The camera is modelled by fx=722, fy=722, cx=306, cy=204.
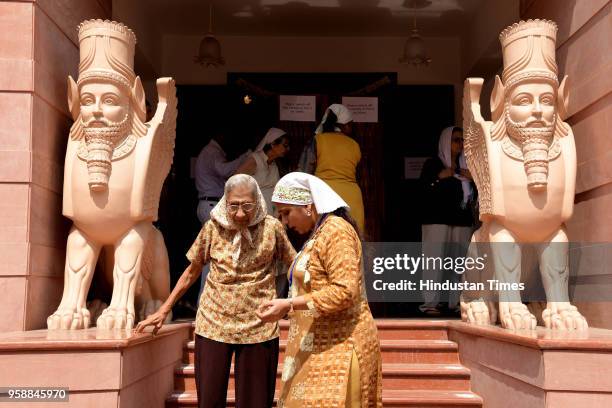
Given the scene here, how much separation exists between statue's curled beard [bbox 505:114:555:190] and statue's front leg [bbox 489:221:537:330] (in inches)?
15.0

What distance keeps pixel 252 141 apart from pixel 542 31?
14.6 feet

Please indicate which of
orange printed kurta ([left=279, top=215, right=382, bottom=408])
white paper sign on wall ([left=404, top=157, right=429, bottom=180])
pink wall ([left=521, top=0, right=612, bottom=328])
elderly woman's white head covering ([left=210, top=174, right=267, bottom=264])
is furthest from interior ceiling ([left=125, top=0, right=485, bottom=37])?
orange printed kurta ([left=279, top=215, right=382, bottom=408])

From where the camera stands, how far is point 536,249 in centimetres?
490

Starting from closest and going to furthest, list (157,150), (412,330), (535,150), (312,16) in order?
(535,150) → (157,150) → (412,330) → (312,16)

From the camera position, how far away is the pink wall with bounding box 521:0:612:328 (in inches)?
194

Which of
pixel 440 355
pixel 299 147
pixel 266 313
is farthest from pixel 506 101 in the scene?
pixel 299 147

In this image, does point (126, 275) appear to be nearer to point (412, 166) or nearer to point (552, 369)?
point (552, 369)

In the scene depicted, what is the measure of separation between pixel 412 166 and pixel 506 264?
408 cm

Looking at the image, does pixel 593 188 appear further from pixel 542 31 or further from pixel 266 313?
pixel 266 313

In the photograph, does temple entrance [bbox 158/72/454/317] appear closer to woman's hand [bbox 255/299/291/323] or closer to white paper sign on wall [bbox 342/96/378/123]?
white paper sign on wall [bbox 342/96/378/123]

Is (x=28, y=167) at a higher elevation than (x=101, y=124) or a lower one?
lower

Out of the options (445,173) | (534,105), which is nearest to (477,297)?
(534,105)

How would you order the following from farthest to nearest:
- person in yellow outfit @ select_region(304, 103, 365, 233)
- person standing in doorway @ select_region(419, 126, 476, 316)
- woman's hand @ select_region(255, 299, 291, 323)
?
person standing in doorway @ select_region(419, 126, 476, 316)
person in yellow outfit @ select_region(304, 103, 365, 233)
woman's hand @ select_region(255, 299, 291, 323)

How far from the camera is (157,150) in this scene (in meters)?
4.99
